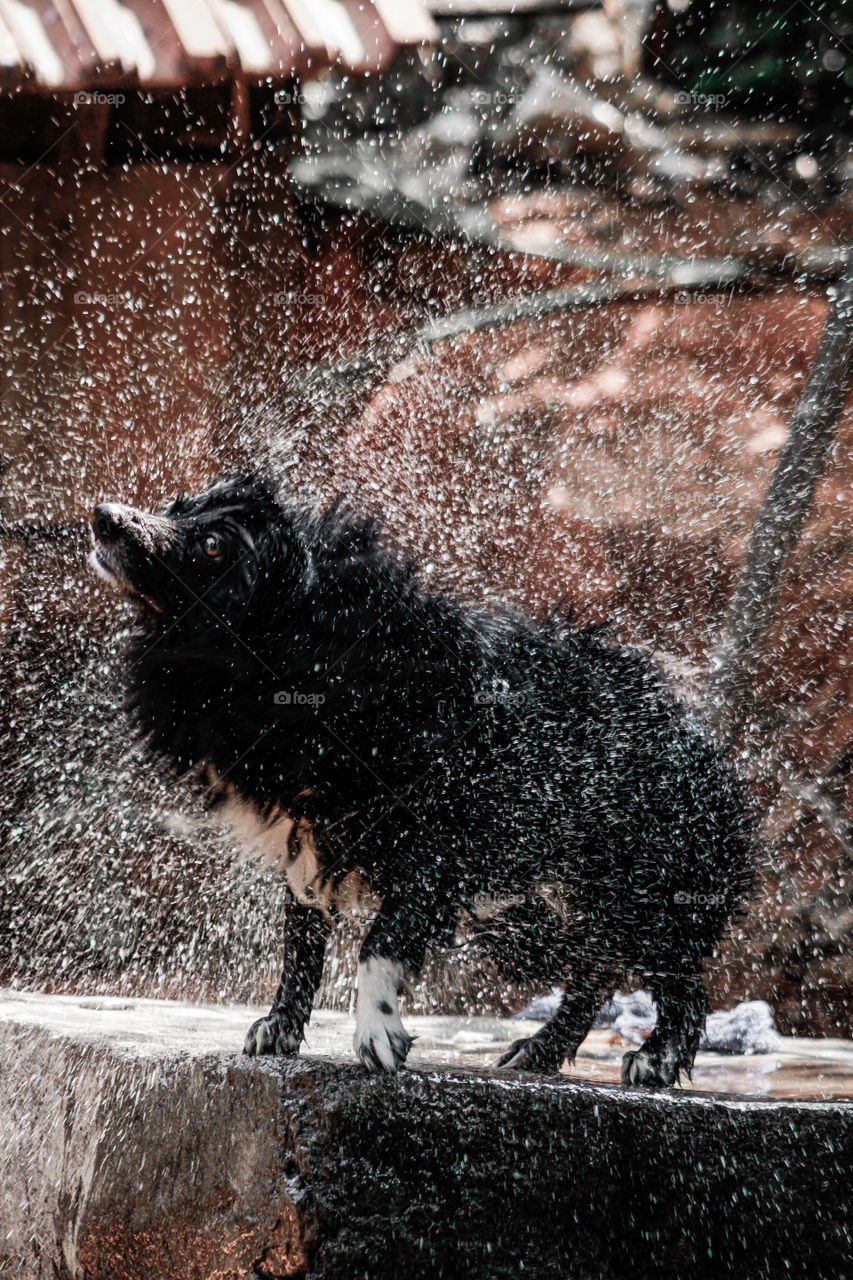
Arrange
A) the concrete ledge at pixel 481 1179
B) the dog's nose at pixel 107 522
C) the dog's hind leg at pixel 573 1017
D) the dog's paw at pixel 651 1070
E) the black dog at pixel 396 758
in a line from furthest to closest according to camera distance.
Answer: the dog's hind leg at pixel 573 1017 < the dog's paw at pixel 651 1070 < the black dog at pixel 396 758 < the dog's nose at pixel 107 522 < the concrete ledge at pixel 481 1179

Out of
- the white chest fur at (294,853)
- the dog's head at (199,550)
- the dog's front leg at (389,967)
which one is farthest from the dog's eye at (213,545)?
the dog's front leg at (389,967)

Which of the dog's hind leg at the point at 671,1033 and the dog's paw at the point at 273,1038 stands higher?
the dog's hind leg at the point at 671,1033

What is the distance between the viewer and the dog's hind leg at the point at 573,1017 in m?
2.18

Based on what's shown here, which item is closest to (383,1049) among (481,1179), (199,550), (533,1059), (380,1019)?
(380,1019)

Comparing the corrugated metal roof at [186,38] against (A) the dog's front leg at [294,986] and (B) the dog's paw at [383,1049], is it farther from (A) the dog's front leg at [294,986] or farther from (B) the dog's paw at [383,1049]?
(B) the dog's paw at [383,1049]

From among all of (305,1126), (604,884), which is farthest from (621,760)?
(305,1126)

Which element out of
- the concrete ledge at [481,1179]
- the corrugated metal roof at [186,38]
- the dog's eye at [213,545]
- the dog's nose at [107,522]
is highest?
the corrugated metal roof at [186,38]

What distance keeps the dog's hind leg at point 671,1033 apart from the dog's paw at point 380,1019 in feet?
2.50

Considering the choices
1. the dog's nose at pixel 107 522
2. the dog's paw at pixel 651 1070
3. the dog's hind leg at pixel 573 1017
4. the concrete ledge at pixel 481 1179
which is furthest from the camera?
the dog's hind leg at pixel 573 1017

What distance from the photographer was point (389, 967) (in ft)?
5.46

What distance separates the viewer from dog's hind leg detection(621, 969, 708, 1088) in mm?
2053

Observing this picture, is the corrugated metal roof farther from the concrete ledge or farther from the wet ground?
the concrete ledge

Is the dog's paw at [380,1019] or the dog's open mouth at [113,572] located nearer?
the dog's paw at [380,1019]

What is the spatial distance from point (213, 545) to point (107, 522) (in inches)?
9.2
